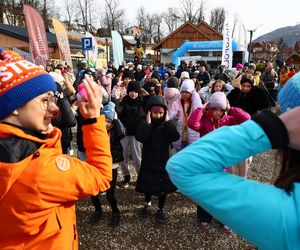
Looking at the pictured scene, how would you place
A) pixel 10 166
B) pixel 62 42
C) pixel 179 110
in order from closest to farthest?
pixel 10 166 → pixel 179 110 → pixel 62 42

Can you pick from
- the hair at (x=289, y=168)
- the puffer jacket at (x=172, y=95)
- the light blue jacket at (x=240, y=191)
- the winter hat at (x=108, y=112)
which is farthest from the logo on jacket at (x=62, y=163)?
the puffer jacket at (x=172, y=95)

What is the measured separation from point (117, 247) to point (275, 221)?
8.69ft

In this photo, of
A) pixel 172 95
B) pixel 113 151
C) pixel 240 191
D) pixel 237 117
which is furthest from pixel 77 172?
pixel 172 95

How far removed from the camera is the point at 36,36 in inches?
437

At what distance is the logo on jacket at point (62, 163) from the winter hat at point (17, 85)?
12.1 inches

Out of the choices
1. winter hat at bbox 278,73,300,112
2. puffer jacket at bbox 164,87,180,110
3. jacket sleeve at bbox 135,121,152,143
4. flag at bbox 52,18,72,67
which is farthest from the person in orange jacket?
flag at bbox 52,18,72,67

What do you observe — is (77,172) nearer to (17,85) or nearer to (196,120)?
(17,85)

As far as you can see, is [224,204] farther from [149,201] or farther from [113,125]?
[149,201]

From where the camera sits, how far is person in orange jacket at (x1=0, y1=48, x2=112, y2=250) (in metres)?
1.17

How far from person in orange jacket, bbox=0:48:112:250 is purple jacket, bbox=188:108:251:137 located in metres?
2.12

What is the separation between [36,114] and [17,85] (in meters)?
0.16

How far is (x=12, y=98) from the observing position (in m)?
1.23

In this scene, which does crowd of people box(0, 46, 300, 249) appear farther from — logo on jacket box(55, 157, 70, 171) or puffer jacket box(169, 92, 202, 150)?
puffer jacket box(169, 92, 202, 150)

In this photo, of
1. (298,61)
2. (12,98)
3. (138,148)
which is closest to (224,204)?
(12,98)
